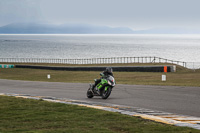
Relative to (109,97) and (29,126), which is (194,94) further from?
(29,126)

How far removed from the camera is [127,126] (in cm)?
858

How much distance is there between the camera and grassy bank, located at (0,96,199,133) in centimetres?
819

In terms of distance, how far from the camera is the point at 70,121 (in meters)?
9.40

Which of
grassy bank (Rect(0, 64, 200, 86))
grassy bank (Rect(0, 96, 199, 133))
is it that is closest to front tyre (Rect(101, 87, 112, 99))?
grassy bank (Rect(0, 96, 199, 133))

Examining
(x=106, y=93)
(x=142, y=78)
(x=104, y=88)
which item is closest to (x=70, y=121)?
(x=106, y=93)

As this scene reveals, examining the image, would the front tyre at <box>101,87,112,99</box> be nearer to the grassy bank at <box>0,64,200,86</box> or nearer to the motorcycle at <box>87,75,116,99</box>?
the motorcycle at <box>87,75,116,99</box>

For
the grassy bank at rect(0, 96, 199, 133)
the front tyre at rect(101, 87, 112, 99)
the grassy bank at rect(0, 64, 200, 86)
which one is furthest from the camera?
the grassy bank at rect(0, 64, 200, 86)

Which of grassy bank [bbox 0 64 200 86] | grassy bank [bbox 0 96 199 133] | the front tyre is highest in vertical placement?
grassy bank [bbox 0 64 200 86]

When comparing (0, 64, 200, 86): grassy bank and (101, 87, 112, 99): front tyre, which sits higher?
(0, 64, 200, 86): grassy bank

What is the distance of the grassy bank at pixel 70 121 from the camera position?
8188 millimetres

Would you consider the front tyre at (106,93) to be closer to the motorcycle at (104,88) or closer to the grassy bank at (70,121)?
the motorcycle at (104,88)

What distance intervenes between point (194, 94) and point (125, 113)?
6.54m

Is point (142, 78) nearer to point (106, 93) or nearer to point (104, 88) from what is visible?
point (104, 88)

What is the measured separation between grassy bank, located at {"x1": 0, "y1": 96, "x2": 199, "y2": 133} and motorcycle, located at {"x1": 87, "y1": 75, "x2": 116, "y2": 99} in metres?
3.33
